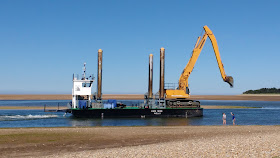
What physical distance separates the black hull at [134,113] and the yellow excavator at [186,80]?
1679 millimetres

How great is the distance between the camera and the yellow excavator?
168 feet

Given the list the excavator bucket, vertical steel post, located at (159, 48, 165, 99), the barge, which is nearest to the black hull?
the barge

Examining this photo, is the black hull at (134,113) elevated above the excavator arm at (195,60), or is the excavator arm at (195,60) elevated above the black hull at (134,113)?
the excavator arm at (195,60)

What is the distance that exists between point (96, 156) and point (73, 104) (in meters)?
33.2

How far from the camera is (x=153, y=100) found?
50219 mm

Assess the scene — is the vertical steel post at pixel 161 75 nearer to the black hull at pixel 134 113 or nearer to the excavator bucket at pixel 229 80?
the black hull at pixel 134 113

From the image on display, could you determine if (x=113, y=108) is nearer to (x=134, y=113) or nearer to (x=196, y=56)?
(x=134, y=113)

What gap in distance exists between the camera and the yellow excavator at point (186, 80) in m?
51.2

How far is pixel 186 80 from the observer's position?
54.3 meters

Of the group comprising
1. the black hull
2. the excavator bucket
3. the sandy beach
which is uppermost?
the excavator bucket

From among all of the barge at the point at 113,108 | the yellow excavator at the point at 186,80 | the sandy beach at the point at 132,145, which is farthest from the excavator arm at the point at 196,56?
the sandy beach at the point at 132,145

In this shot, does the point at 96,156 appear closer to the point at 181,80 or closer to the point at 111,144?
the point at 111,144

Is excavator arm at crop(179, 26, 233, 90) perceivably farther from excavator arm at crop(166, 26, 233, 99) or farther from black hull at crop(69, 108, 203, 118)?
black hull at crop(69, 108, 203, 118)

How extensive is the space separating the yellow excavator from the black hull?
1.68 meters
